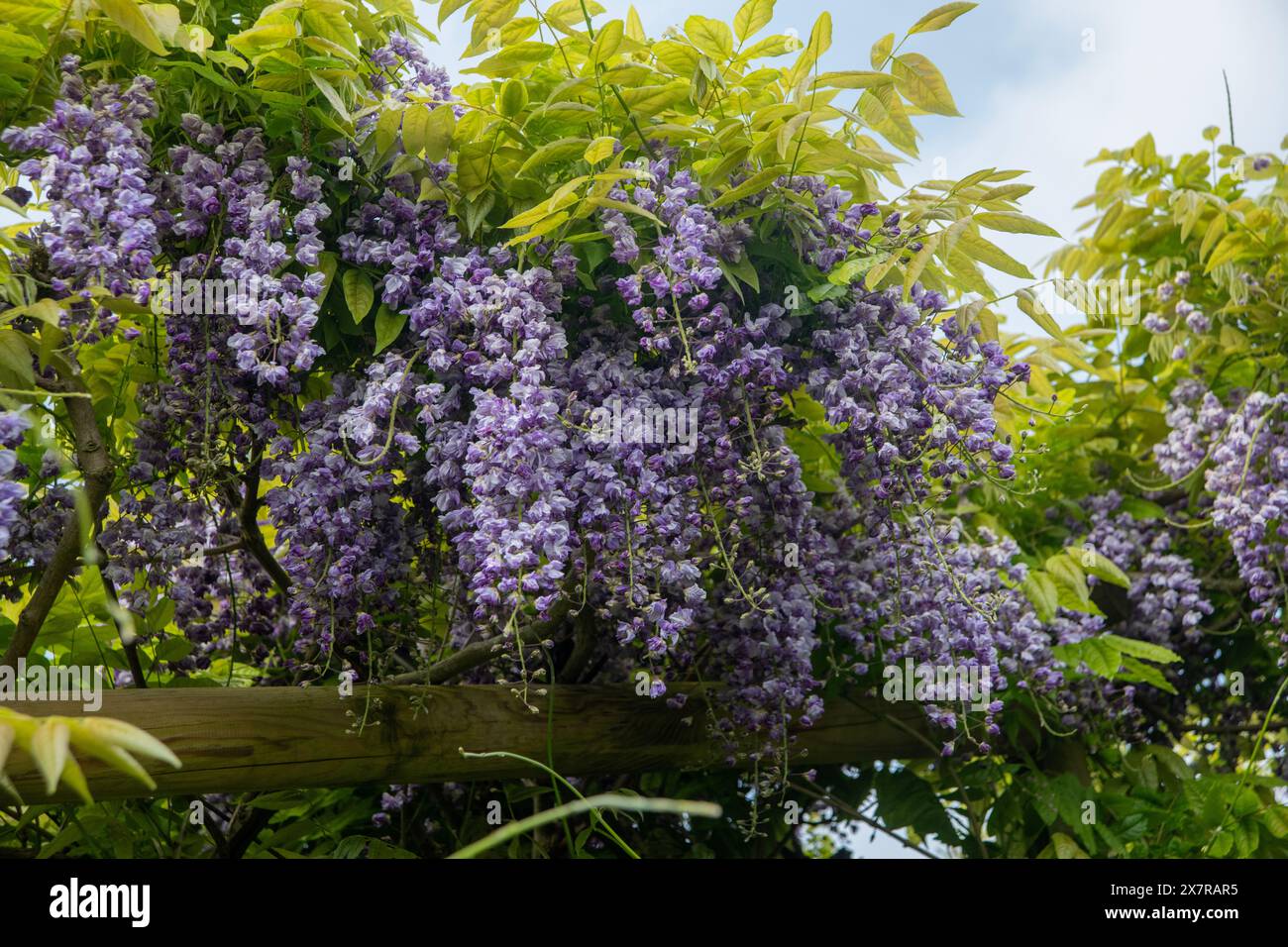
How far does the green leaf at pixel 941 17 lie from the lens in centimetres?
126

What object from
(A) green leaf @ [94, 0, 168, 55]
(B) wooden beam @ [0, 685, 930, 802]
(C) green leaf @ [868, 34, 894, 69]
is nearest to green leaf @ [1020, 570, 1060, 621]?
(B) wooden beam @ [0, 685, 930, 802]

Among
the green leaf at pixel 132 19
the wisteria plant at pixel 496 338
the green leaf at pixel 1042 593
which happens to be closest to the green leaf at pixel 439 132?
the wisteria plant at pixel 496 338

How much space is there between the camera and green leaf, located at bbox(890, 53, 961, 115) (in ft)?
4.44

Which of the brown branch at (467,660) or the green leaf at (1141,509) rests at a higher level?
the green leaf at (1141,509)

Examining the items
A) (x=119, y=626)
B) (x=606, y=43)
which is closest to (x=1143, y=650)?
(x=606, y=43)

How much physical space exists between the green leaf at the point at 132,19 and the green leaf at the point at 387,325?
351 mm

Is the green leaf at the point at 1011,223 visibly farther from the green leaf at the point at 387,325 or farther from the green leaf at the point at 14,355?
the green leaf at the point at 14,355

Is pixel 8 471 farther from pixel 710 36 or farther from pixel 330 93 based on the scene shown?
pixel 710 36

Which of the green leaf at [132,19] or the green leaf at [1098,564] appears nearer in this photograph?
the green leaf at [132,19]

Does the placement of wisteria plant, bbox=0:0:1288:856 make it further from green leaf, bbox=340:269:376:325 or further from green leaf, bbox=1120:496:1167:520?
green leaf, bbox=1120:496:1167:520

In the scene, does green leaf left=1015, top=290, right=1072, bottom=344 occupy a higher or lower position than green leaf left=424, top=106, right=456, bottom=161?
lower

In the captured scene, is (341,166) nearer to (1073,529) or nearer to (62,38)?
(62,38)

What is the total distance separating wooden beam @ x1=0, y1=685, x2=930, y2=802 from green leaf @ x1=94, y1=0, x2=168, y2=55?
0.65 m
